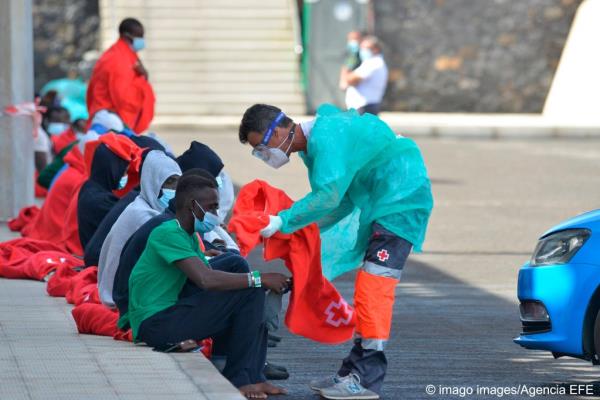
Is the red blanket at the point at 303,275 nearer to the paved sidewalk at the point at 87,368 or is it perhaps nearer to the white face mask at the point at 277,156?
the white face mask at the point at 277,156

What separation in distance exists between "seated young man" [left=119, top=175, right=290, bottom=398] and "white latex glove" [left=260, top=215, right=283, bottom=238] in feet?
0.65

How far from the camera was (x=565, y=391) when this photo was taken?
733 centimetres

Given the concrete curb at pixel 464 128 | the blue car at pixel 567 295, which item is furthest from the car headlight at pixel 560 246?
the concrete curb at pixel 464 128

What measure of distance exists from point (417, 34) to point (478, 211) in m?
17.1

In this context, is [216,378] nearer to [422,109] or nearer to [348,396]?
[348,396]

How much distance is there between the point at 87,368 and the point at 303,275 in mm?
1138

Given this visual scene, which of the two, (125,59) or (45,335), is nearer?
(45,335)

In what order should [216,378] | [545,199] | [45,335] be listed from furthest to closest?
[545,199]
[45,335]
[216,378]

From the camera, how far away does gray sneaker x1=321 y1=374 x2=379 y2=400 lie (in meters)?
7.02

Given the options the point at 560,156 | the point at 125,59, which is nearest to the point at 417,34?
the point at 560,156

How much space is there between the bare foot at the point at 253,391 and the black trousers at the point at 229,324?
4 cm

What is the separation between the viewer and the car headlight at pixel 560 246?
7.38 meters

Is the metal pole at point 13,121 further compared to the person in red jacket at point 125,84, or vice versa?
the metal pole at point 13,121

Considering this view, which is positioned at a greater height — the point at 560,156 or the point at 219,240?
the point at 219,240
